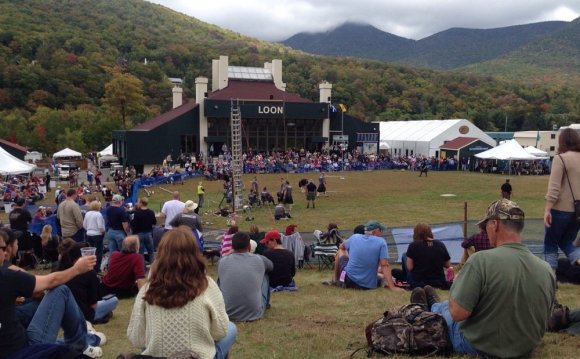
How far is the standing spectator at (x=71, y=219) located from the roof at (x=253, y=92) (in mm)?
41142

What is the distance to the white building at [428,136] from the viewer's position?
5447 cm

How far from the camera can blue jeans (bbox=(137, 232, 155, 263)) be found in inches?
437

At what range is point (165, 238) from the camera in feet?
12.2

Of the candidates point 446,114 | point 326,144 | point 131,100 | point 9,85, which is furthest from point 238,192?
point 446,114

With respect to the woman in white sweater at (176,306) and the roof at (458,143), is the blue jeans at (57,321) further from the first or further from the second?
the roof at (458,143)

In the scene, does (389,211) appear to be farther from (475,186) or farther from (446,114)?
(446,114)

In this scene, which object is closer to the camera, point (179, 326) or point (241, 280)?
point (179, 326)

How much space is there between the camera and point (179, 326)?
141 inches

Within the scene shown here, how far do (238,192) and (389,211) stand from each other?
22.1 feet

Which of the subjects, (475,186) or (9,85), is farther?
(9,85)

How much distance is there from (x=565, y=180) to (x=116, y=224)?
8336 millimetres

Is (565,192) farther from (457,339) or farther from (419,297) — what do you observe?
(457,339)

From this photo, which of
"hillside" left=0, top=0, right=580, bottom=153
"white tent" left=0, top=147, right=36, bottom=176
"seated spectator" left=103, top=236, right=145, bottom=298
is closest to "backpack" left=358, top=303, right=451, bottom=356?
"seated spectator" left=103, top=236, right=145, bottom=298

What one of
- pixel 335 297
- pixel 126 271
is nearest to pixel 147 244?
pixel 126 271
